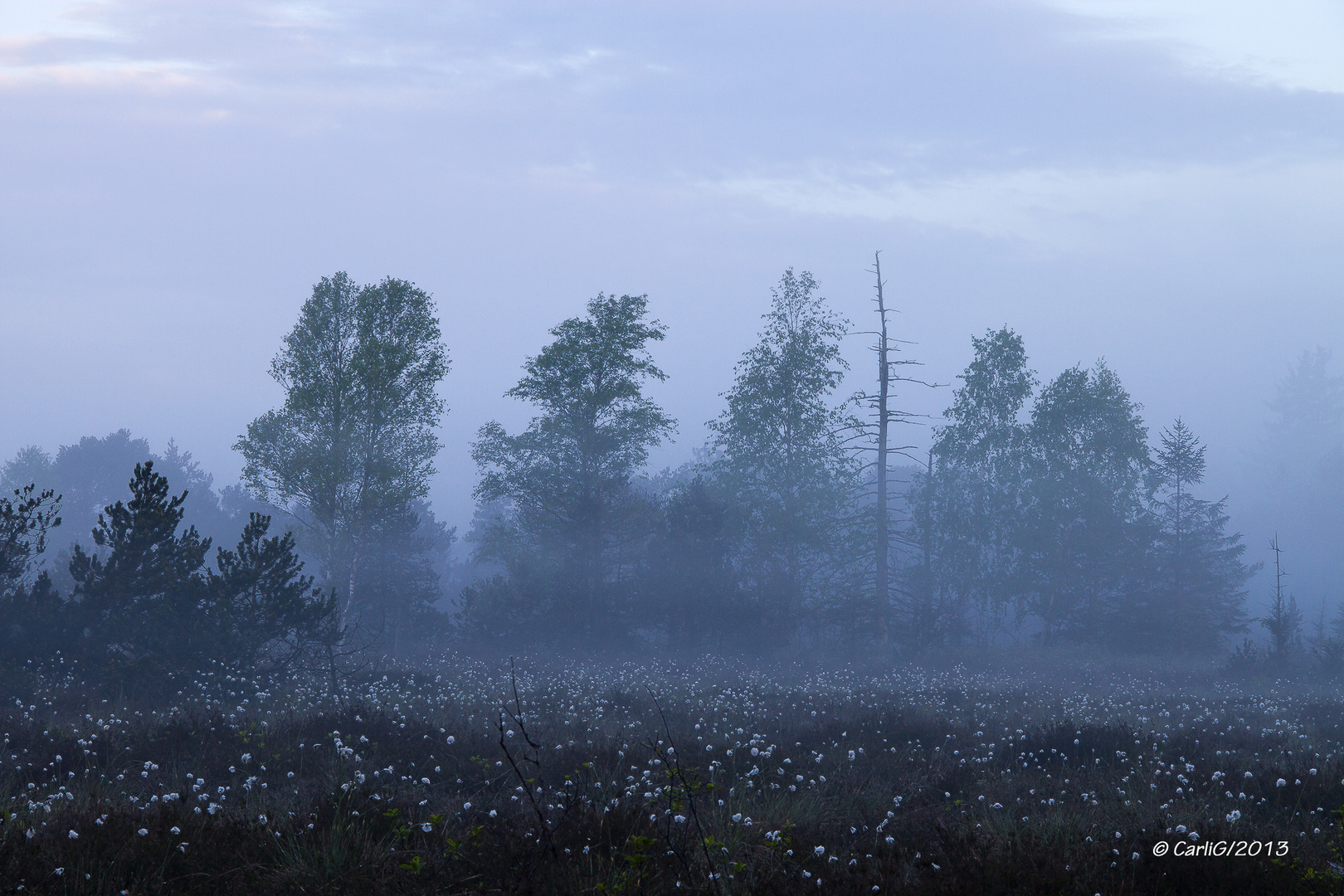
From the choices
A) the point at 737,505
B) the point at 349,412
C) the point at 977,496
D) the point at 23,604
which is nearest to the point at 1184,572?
the point at 977,496

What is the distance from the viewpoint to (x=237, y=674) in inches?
596

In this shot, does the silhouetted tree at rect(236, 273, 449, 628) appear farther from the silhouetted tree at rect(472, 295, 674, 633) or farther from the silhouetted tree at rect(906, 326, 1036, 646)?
the silhouetted tree at rect(906, 326, 1036, 646)

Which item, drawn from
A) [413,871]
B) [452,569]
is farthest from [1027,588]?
[452,569]

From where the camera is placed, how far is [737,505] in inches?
1257

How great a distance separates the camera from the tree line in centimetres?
2605

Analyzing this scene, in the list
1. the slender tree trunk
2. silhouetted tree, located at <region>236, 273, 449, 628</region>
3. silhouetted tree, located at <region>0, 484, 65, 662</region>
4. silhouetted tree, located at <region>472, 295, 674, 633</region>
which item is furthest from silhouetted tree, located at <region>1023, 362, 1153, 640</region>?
silhouetted tree, located at <region>0, 484, 65, 662</region>

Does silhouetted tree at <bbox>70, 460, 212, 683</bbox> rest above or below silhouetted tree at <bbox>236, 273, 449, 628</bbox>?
below

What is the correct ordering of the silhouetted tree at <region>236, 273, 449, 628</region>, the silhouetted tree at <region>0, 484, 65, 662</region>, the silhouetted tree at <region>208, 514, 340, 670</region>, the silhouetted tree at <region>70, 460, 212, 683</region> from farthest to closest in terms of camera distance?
the silhouetted tree at <region>236, 273, 449, 628</region>, the silhouetted tree at <region>208, 514, 340, 670</region>, the silhouetted tree at <region>70, 460, 212, 683</region>, the silhouetted tree at <region>0, 484, 65, 662</region>

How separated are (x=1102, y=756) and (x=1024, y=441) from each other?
26903 millimetres

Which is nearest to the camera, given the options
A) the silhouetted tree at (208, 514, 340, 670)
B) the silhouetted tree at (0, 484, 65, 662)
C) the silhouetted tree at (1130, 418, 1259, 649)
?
the silhouetted tree at (0, 484, 65, 662)

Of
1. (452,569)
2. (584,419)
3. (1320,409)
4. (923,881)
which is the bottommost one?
(452,569)

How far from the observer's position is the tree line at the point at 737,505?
26047mm

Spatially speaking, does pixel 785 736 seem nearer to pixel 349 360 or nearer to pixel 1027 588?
pixel 349 360

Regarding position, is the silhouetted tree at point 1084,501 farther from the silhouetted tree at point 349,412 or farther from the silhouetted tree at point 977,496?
the silhouetted tree at point 349,412
